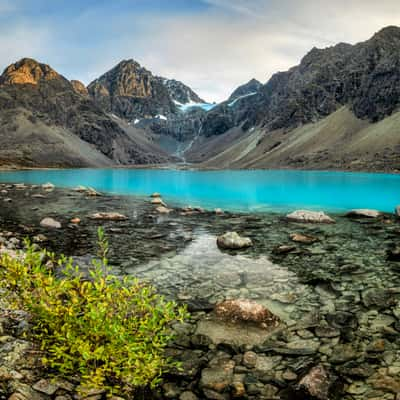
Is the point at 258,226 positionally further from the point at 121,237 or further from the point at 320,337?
the point at 320,337

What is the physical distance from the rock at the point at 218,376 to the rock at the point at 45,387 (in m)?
2.21

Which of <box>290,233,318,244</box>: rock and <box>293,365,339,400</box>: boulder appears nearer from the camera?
<box>293,365,339,400</box>: boulder

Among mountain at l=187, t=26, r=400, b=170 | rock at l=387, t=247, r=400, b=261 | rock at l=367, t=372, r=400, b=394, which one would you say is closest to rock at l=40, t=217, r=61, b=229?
rock at l=387, t=247, r=400, b=261

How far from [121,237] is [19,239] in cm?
456

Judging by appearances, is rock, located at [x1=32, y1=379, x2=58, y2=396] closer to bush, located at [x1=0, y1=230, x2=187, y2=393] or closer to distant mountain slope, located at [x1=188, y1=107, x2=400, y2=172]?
bush, located at [x1=0, y1=230, x2=187, y2=393]

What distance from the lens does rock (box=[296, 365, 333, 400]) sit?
195 inches

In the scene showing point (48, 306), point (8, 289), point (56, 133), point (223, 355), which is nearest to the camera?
point (48, 306)

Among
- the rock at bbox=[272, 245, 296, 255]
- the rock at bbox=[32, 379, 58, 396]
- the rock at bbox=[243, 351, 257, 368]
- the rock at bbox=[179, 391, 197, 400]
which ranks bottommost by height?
the rock at bbox=[179, 391, 197, 400]

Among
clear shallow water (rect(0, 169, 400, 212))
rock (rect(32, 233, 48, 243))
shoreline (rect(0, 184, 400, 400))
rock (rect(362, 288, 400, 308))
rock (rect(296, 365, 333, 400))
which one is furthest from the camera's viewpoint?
clear shallow water (rect(0, 169, 400, 212))

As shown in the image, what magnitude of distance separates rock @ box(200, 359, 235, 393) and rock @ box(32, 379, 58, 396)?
221 cm

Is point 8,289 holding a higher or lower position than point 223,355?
higher

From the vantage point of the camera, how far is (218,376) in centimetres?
559

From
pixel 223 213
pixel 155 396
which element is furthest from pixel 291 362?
pixel 223 213

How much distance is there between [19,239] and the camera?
50.1ft
